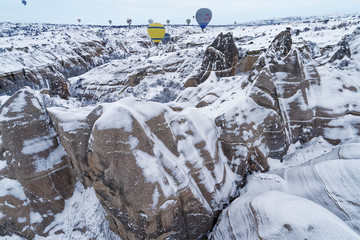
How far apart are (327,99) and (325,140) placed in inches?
77.9

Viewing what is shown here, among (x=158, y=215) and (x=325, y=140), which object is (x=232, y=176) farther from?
(x=325, y=140)

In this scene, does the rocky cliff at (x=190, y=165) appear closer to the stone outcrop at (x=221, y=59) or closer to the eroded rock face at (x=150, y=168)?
the eroded rock face at (x=150, y=168)

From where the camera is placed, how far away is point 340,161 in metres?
6.37

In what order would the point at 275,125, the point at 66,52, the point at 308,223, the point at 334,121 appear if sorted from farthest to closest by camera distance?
the point at 66,52 → the point at 334,121 → the point at 275,125 → the point at 308,223

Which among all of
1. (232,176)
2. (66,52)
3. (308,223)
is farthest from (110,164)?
(66,52)

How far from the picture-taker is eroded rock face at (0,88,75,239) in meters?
6.46

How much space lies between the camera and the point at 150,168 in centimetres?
564

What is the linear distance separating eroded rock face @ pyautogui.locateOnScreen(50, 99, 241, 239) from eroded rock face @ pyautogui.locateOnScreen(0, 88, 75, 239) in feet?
2.92

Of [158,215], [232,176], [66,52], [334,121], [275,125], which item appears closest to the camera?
[158,215]

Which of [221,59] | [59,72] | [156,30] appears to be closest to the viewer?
[221,59]

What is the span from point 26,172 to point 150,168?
4433 mm

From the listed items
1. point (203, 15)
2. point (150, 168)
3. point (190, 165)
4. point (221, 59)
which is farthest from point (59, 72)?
point (190, 165)

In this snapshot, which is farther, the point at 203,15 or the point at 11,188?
the point at 203,15

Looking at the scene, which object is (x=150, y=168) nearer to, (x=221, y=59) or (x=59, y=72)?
(x=221, y=59)
